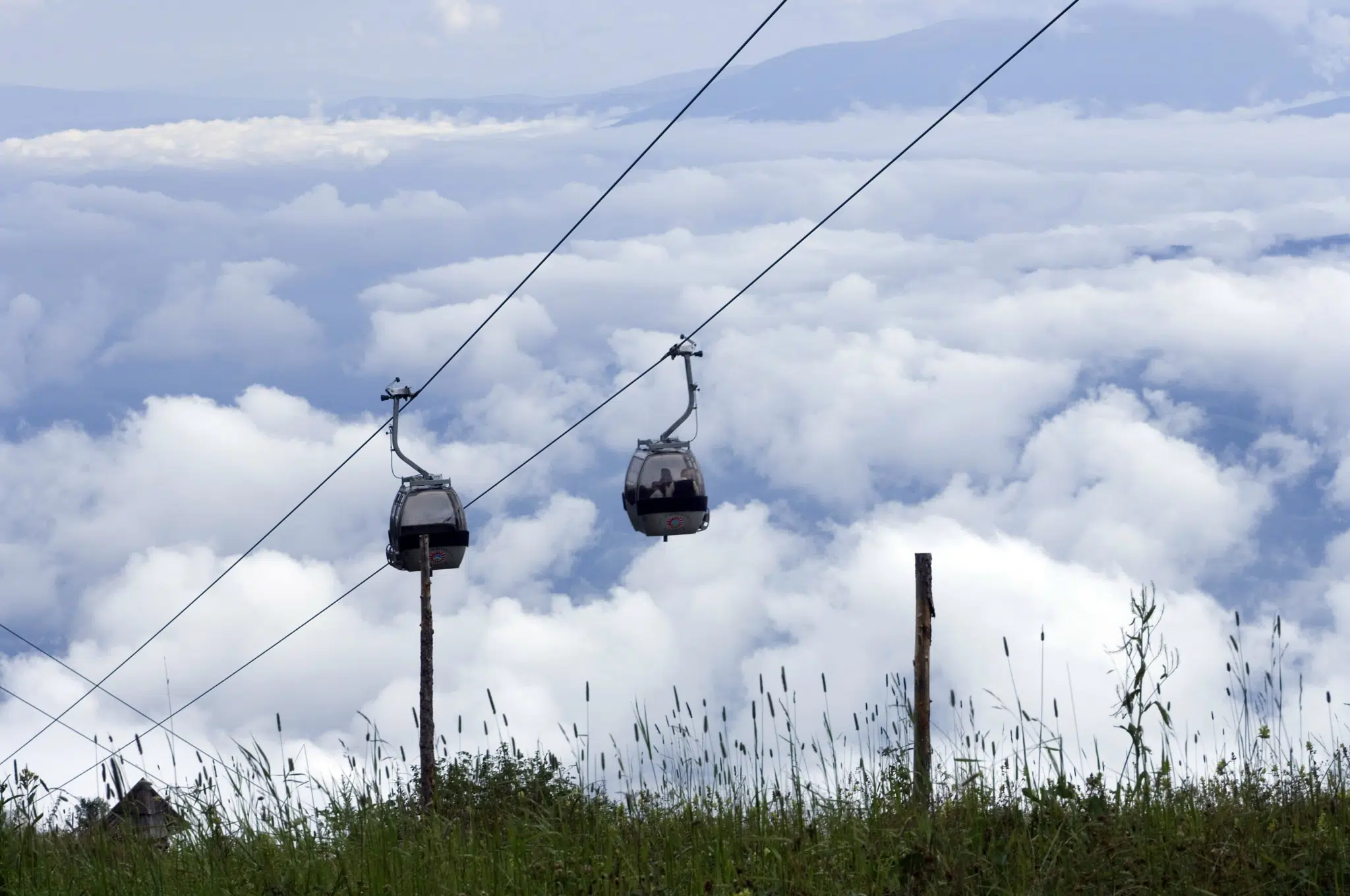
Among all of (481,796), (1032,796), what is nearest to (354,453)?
(481,796)

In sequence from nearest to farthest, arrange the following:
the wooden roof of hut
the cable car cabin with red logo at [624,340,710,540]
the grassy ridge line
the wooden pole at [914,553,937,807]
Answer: the grassy ridge line < the wooden roof of hut < the wooden pole at [914,553,937,807] < the cable car cabin with red logo at [624,340,710,540]

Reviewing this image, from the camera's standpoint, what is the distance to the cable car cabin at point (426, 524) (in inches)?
762

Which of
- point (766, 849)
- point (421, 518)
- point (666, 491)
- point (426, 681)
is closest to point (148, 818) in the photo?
point (766, 849)

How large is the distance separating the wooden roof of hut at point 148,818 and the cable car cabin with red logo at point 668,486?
11.6m

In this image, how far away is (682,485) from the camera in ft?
58.6

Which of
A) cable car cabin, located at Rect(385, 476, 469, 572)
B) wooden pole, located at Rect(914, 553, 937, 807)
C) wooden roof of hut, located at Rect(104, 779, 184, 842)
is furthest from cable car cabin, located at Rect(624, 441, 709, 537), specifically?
wooden roof of hut, located at Rect(104, 779, 184, 842)

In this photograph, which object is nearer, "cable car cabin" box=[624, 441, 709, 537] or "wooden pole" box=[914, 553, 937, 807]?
"wooden pole" box=[914, 553, 937, 807]

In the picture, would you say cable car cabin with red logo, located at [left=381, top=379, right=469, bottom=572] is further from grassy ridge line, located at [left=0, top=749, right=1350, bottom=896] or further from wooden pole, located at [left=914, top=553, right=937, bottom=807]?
grassy ridge line, located at [left=0, top=749, right=1350, bottom=896]

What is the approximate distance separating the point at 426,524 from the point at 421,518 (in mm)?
125

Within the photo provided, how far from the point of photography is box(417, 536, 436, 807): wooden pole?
764 inches

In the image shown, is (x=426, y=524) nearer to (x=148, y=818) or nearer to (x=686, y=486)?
(x=686, y=486)

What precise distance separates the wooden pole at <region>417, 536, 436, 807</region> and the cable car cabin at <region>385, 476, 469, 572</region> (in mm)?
135

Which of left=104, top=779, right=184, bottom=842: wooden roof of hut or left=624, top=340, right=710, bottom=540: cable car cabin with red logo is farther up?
left=624, top=340, right=710, bottom=540: cable car cabin with red logo

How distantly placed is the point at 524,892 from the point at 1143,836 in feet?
7.71
